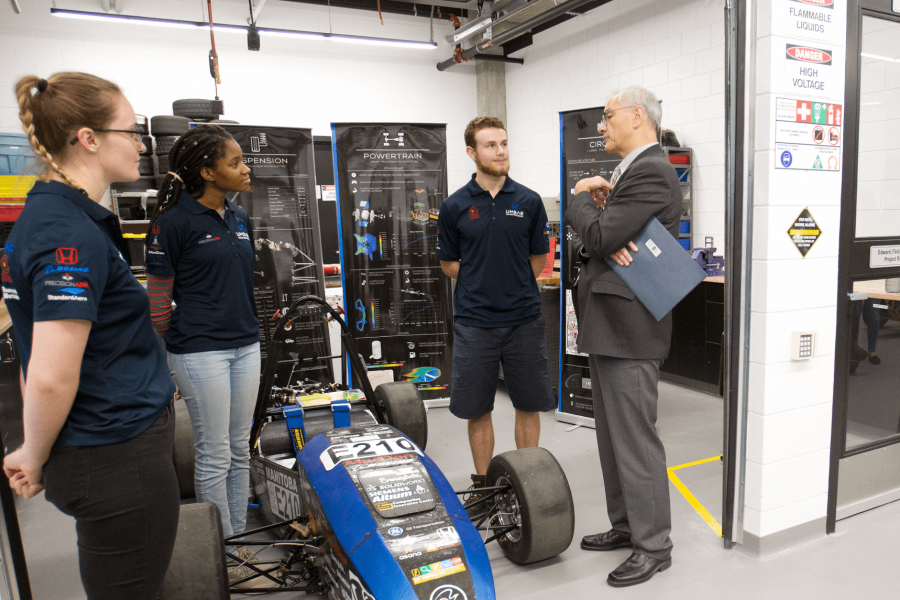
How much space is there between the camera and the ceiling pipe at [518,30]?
6.04 metres

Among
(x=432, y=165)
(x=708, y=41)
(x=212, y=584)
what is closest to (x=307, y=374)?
(x=432, y=165)

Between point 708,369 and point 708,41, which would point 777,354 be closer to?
point 708,369

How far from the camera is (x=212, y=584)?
5.49 feet

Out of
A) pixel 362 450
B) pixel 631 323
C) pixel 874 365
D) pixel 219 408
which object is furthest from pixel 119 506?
pixel 874 365

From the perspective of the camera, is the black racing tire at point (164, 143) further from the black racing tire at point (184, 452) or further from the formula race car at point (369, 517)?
the formula race car at point (369, 517)

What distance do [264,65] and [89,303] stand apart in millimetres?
7060

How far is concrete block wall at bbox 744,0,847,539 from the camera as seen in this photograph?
83.4 inches

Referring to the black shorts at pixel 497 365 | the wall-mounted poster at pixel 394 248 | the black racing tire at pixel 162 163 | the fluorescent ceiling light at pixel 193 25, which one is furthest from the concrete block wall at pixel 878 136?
the black racing tire at pixel 162 163

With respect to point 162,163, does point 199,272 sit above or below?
below

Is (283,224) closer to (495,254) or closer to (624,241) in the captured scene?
(495,254)

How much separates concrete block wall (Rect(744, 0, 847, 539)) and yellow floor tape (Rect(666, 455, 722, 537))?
11.0 inches

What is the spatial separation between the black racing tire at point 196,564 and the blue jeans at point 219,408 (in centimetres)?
41

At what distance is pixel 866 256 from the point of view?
2.42 m

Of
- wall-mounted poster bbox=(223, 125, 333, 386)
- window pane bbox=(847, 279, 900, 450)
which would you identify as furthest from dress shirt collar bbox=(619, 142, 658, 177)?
wall-mounted poster bbox=(223, 125, 333, 386)
